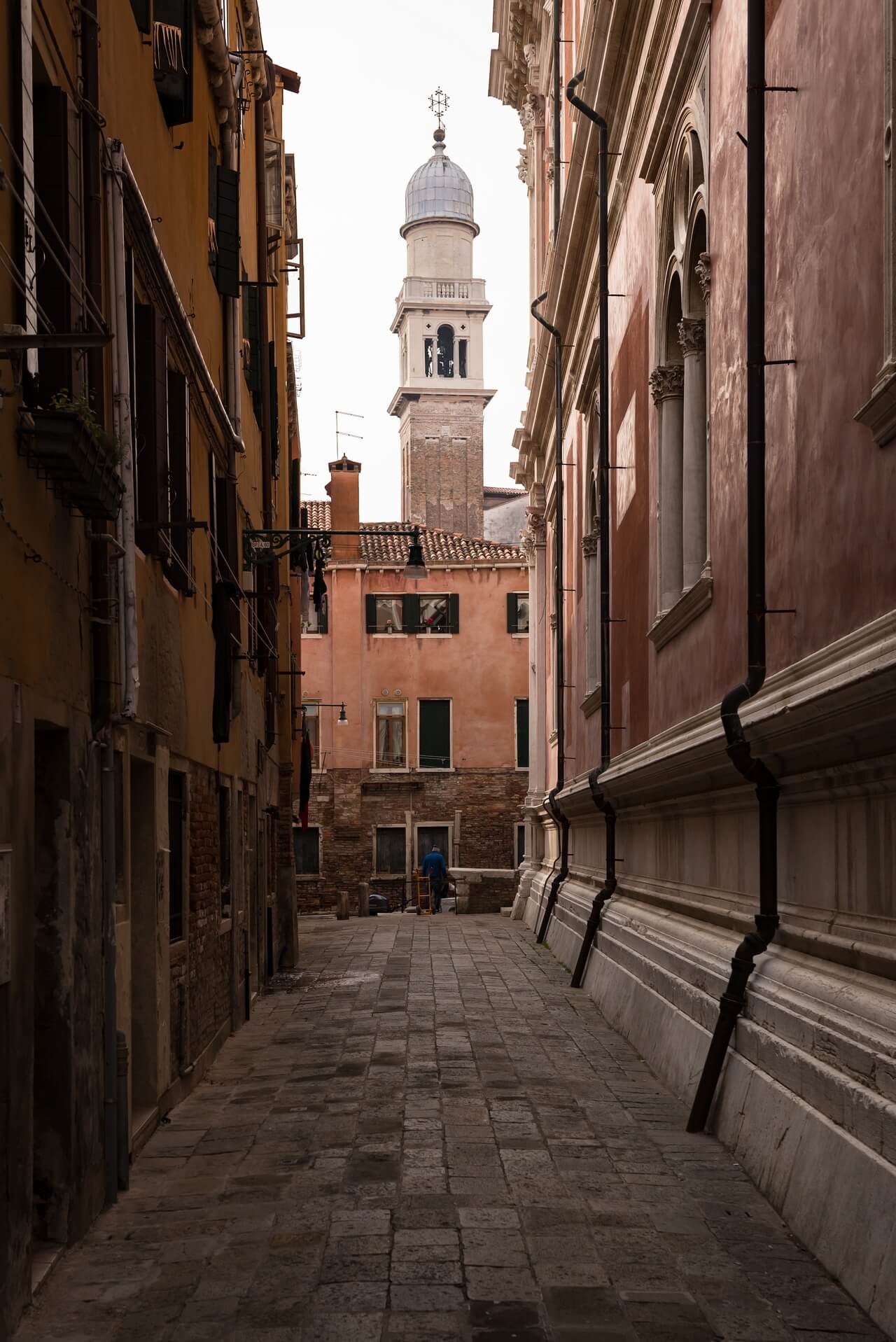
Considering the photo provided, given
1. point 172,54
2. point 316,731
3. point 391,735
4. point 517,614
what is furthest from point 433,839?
point 172,54

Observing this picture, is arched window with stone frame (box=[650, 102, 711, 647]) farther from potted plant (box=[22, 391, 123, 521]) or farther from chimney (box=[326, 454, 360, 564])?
chimney (box=[326, 454, 360, 564])

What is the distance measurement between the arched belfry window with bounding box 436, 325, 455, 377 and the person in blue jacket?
46722 mm

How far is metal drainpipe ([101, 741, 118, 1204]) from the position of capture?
22.4 ft

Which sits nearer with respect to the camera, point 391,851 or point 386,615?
point 391,851

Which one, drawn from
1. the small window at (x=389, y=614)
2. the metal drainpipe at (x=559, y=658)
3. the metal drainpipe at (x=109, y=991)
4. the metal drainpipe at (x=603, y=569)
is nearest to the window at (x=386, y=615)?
the small window at (x=389, y=614)

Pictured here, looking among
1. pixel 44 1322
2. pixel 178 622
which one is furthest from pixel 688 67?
pixel 44 1322

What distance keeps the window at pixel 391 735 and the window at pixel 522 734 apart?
9.29ft

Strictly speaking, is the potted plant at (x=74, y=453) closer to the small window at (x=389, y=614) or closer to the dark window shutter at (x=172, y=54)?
the dark window shutter at (x=172, y=54)

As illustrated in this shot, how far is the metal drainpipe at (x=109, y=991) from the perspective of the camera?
268 inches

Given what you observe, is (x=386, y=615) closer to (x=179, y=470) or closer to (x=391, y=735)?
(x=391, y=735)

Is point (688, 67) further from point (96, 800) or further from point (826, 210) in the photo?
point (96, 800)

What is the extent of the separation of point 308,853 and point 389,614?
6.28 metres

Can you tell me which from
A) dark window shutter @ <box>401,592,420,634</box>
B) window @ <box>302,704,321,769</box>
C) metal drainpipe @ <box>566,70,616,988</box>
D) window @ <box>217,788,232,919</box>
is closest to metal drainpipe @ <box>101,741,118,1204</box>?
window @ <box>217,788,232,919</box>

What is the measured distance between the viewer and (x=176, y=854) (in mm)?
9820
